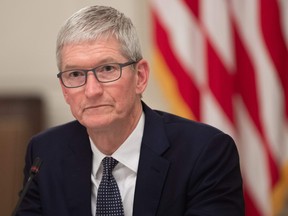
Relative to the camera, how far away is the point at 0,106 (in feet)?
11.2

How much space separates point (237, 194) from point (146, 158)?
1.18 ft

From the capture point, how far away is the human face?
6.14 feet

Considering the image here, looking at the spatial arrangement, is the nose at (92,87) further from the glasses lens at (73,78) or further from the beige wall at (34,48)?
the beige wall at (34,48)

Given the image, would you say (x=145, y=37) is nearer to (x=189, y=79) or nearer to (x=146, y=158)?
(x=189, y=79)

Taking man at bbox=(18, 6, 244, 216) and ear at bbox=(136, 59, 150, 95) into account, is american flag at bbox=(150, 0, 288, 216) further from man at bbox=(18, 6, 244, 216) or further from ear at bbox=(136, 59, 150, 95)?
ear at bbox=(136, 59, 150, 95)

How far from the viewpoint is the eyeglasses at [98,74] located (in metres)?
1.88

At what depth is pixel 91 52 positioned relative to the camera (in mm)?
1872

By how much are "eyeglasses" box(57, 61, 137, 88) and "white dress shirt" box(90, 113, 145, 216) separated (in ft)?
0.96

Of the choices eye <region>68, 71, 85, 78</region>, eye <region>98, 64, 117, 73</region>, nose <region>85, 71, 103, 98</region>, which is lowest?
nose <region>85, 71, 103, 98</region>

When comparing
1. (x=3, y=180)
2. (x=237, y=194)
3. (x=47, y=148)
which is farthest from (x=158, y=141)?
(x=3, y=180)

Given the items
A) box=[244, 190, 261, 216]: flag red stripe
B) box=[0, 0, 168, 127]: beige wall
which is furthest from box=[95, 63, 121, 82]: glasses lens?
box=[0, 0, 168, 127]: beige wall

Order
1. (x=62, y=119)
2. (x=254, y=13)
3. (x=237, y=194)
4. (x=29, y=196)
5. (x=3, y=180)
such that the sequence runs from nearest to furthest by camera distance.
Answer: (x=237, y=194), (x=29, y=196), (x=254, y=13), (x=3, y=180), (x=62, y=119)

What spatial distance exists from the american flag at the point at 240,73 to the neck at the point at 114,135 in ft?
3.72

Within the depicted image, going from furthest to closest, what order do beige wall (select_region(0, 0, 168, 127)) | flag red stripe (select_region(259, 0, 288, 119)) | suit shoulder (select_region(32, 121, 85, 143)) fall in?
beige wall (select_region(0, 0, 168, 127)), flag red stripe (select_region(259, 0, 288, 119)), suit shoulder (select_region(32, 121, 85, 143))
